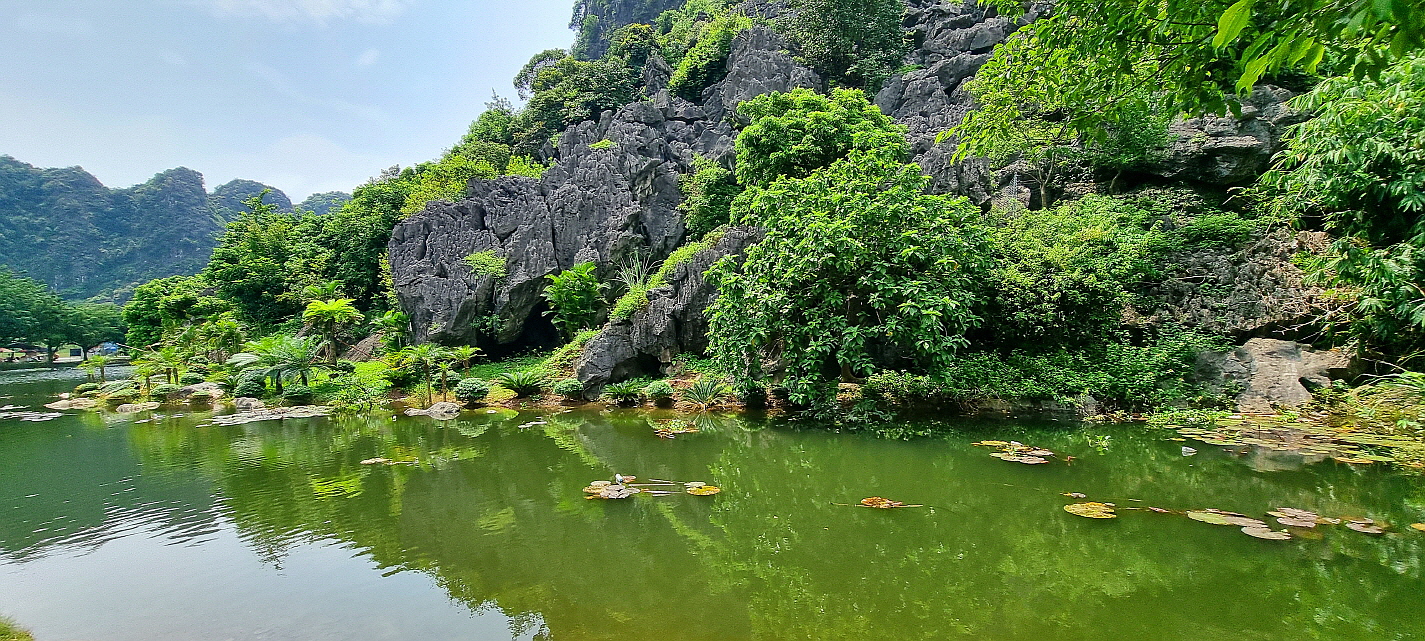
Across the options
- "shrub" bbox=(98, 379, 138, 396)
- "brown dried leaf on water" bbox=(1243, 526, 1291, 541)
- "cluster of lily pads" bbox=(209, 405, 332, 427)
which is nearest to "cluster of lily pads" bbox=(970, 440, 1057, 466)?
"brown dried leaf on water" bbox=(1243, 526, 1291, 541)

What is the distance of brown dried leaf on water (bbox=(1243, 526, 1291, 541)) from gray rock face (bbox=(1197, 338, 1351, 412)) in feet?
17.4

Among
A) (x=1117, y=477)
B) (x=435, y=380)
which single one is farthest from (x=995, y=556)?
(x=435, y=380)

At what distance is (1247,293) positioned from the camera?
9.49 m

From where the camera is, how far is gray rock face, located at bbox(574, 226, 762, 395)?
45.0 feet

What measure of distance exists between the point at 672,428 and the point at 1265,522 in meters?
7.36

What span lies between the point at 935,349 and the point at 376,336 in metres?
19.6

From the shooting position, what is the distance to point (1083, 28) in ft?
11.2

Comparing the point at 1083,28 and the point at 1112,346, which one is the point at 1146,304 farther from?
the point at 1083,28

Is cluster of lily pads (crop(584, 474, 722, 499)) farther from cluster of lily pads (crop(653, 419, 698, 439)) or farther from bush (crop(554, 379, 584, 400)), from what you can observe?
bush (crop(554, 379, 584, 400))

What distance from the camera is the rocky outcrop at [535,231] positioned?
18656 mm

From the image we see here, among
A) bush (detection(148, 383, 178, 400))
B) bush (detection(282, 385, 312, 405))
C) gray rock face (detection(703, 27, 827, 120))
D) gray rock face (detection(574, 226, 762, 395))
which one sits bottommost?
bush (detection(282, 385, 312, 405))

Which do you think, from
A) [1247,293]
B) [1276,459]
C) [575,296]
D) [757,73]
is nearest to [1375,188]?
[1247,293]

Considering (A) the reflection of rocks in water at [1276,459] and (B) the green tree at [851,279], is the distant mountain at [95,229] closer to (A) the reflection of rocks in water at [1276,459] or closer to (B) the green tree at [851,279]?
(B) the green tree at [851,279]

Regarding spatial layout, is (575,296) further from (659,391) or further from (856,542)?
(856,542)
